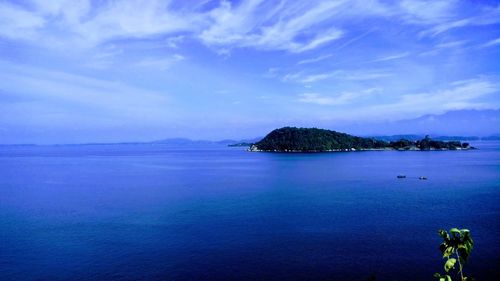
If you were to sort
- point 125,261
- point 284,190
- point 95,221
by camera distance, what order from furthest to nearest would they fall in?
point 284,190, point 95,221, point 125,261

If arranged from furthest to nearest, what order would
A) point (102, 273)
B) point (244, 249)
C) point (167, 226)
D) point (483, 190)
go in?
point (483, 190) < point (167, 226) < point (244, 249) < point (102, 273)

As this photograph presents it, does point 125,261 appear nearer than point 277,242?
Yes

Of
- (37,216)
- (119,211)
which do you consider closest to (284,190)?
→ (119,211)

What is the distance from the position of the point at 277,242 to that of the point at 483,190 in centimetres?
4501

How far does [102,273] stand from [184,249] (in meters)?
7.08

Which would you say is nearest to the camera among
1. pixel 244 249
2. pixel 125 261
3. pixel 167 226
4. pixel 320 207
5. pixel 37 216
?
pixel 125 261

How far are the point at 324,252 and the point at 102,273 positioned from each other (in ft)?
57.2

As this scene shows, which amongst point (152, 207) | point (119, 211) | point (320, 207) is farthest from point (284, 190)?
point (119, 211)

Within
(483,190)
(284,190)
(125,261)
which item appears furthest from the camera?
(284,190)

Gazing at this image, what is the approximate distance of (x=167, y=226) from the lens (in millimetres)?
39469

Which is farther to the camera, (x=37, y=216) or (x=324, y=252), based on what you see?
(x=37, y=216)

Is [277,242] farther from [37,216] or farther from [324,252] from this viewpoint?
[37,216]

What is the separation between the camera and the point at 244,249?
31.8 m

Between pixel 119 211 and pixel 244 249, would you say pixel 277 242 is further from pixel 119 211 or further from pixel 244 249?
pixel 119 211
